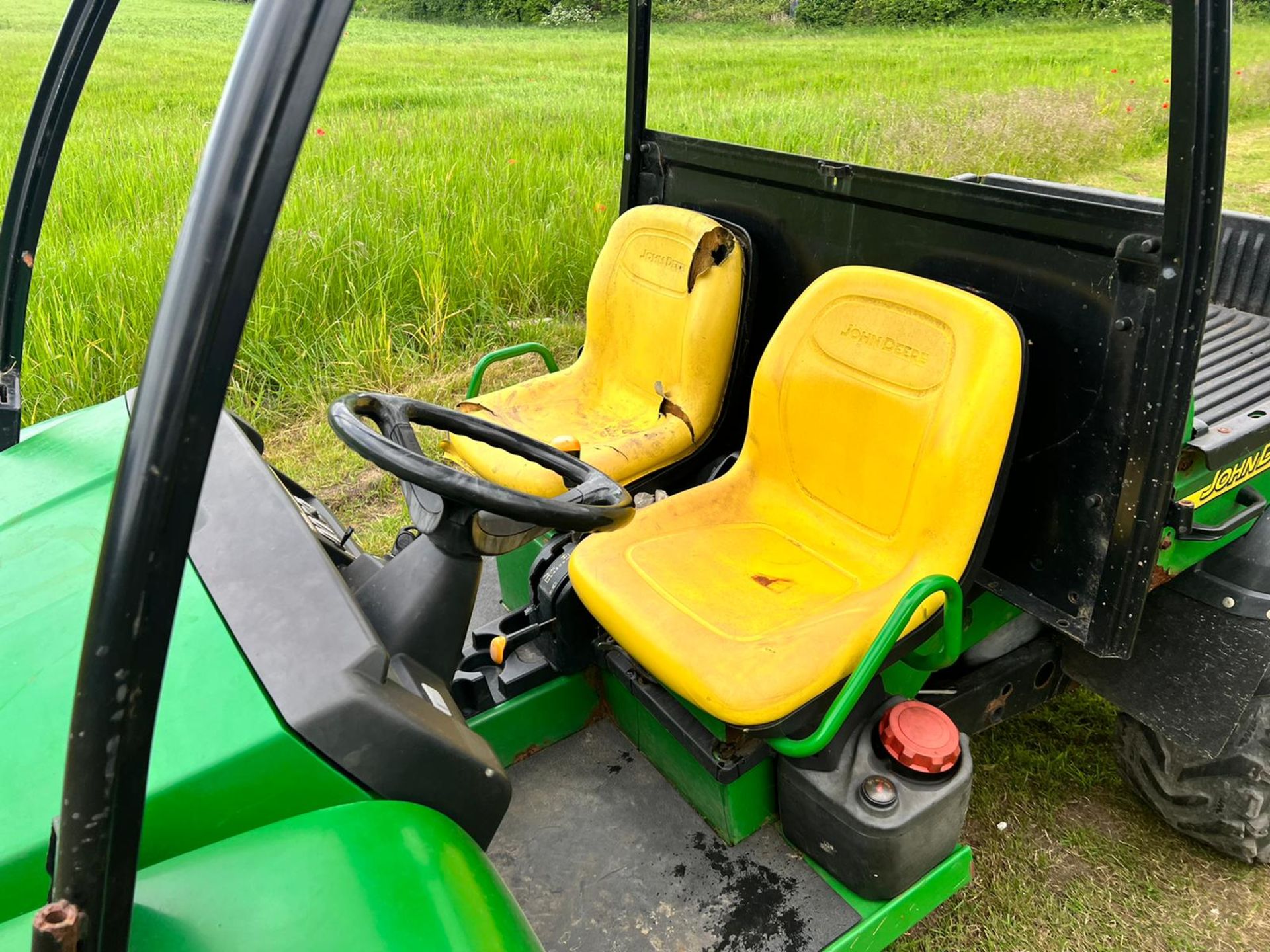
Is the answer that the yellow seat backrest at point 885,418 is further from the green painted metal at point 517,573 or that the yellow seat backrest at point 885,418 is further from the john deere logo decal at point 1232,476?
the green painted metal at point 517,573

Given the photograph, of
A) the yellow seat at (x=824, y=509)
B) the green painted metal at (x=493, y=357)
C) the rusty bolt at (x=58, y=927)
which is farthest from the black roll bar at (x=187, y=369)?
the green painted metal at (x=493, y=357)

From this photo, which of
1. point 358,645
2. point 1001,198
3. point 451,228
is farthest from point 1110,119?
point 358,645

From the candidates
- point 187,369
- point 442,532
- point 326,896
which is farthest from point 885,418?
point 187,369

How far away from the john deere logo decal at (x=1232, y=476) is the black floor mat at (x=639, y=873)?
88cm

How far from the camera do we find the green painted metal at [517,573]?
2.16 m

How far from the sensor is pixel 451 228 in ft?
14.3

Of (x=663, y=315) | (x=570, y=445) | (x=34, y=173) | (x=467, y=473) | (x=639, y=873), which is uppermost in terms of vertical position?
(x=34, y=173)

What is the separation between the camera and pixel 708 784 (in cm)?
163

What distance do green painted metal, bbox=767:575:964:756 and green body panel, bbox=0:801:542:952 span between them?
1.93ft

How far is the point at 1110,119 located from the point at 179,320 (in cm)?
798

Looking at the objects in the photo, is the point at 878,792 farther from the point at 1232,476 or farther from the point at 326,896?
the point at 326,896

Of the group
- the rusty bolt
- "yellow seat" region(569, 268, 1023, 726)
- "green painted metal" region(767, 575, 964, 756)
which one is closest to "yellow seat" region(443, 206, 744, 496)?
"yellow seat" region(569, 268, 1023, 726)

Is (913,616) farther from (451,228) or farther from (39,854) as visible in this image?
(451,228)

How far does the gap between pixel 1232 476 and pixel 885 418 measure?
584 mm
